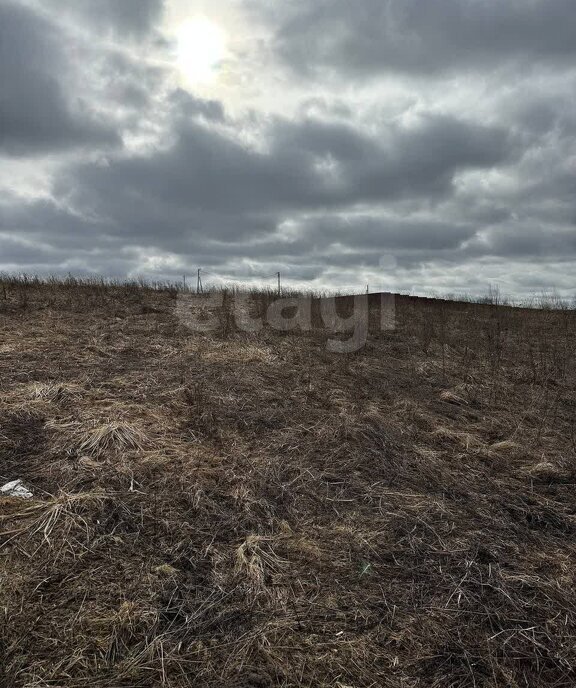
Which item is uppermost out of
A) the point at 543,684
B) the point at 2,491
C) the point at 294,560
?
the point at 2,491

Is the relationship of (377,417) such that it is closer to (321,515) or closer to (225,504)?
(321,515)

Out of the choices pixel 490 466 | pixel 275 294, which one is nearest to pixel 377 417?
pixel 490 466

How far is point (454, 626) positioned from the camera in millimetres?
2820

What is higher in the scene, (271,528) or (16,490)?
(16,490)

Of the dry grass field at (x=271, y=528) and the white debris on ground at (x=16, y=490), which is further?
the white debris on ground at (x=16, y=490)

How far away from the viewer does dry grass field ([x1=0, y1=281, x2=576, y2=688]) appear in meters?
2.56

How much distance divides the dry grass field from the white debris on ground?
0.09m

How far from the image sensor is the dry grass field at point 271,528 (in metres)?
2.56

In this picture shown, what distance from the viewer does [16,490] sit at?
377cm

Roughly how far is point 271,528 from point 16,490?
1.98m

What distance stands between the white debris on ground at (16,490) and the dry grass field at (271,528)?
86mm

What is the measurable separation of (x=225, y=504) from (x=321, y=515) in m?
0.77

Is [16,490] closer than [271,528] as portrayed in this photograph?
No

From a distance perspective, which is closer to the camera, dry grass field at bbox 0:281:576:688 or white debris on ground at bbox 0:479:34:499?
dry grass field at bbox 0:281:576:688
